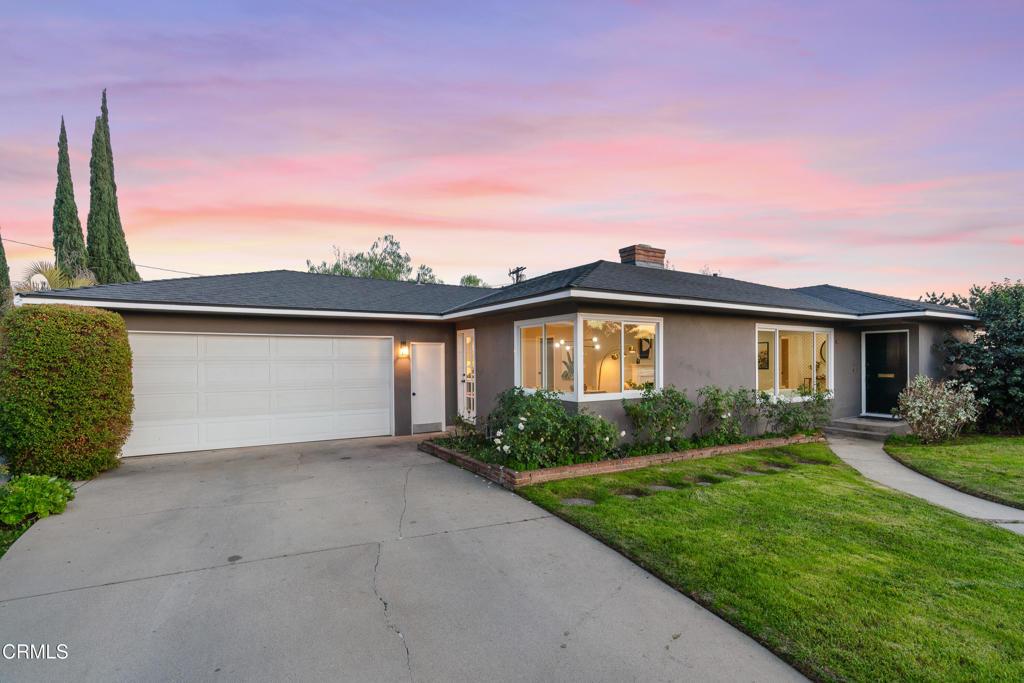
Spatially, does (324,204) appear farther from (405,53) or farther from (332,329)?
(405,53)

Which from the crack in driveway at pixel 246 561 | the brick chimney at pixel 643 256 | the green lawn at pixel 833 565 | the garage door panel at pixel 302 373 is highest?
the brick chimney at pixel 643 256

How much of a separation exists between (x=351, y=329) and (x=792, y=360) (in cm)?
929

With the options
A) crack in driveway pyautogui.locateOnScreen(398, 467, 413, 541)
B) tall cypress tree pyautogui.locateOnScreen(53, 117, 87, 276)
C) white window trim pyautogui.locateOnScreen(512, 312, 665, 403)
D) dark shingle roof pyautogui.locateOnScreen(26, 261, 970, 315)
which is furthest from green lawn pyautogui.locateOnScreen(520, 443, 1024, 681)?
tall cypress tree pyautogui.locateOnScreen(53, 117, 87, 276)

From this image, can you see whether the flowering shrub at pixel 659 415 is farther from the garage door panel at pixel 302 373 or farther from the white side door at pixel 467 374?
the garage door panel at pixel 302 373

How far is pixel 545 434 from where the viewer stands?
649cm

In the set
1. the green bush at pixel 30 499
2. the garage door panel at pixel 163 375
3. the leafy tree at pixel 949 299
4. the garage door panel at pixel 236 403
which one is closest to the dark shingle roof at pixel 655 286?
the garage door panel at pixel 236 403

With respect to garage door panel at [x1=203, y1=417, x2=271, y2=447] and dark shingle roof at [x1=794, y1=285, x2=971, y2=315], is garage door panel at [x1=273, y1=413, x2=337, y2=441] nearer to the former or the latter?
garage door panel at [x1=203, y1=417, x2=271, y2=447]

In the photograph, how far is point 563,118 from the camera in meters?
9.37

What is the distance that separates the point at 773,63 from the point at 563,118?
146 inches

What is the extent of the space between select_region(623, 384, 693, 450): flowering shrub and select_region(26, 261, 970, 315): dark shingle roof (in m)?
1.63

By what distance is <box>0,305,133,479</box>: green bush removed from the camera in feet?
19.5

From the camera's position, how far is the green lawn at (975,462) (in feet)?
18.6

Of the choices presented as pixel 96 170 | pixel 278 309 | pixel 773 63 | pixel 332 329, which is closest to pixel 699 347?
pixel 773 63

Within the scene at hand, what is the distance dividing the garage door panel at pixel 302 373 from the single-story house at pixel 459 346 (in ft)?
0.09
